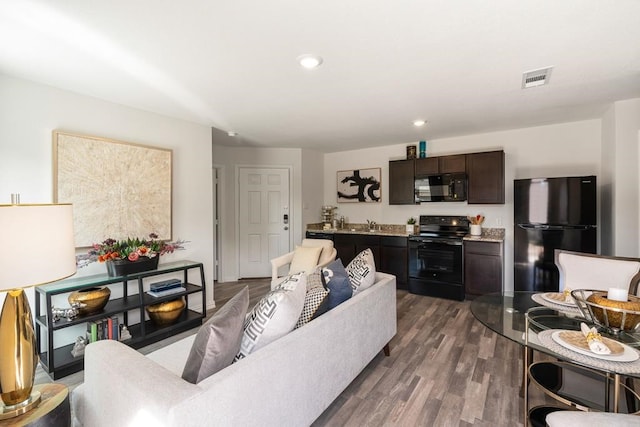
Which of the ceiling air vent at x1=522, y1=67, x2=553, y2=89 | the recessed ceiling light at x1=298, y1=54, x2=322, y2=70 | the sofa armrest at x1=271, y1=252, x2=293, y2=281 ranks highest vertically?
the ceiling air vent at x1=522, y1=67, x2=553, y2=89

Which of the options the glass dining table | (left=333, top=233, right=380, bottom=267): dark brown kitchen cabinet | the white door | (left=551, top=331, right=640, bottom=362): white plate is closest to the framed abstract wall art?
(left=333, top=233, right=380, bottom=267): dark brown kitchen cabinet

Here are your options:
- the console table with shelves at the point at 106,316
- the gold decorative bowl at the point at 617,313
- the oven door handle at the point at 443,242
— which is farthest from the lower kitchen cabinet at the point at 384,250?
the gold decorative bowl at the point at 617,313

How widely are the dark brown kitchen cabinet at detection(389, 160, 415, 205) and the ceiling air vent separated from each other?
84.2 inches

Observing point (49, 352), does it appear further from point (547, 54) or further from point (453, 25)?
point (547, 54)

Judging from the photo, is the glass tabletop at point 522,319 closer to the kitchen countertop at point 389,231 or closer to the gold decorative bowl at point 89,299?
the kitchen countertop at point 389,231

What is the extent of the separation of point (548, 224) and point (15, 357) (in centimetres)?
444

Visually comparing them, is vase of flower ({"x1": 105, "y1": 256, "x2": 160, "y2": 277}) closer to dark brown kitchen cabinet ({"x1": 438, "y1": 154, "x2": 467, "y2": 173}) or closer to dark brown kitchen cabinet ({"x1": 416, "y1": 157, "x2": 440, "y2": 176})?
dark brown kitchen cabinet ({"x1": 416, "y1": 157, "x2": 440, "y2": 176})

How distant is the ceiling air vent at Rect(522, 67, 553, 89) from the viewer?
2170mm

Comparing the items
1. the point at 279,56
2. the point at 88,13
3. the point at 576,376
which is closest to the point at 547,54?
the point at 279,56

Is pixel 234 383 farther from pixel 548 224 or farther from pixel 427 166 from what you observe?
pixel 427 166

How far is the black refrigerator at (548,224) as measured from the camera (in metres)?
3.11

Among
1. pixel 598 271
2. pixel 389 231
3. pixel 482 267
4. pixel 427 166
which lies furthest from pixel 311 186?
pixel 598 271

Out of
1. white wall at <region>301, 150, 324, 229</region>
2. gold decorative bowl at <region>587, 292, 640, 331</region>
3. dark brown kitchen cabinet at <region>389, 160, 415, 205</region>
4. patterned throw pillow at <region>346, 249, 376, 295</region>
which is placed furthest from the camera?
white wall at <region>301, 150, 324, 229</region>

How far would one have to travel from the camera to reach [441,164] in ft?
13.8
